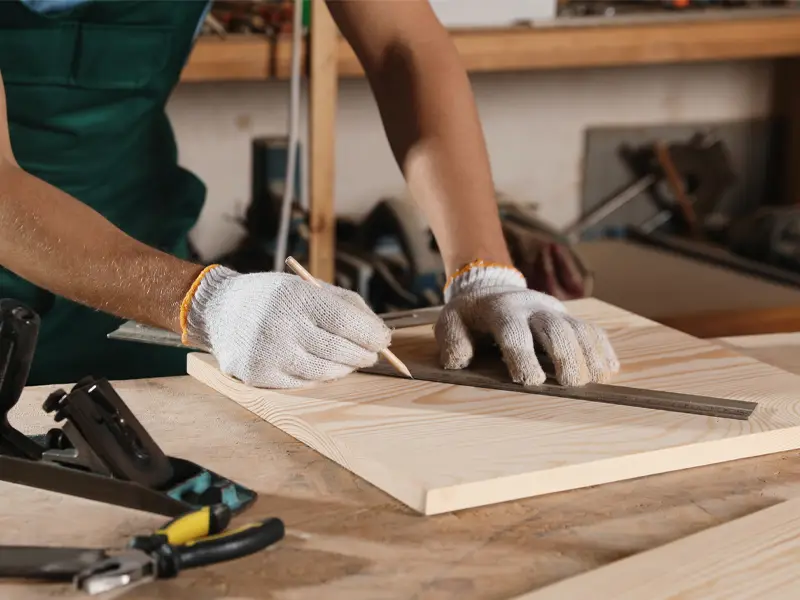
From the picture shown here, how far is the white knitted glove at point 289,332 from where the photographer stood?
43.1 inches

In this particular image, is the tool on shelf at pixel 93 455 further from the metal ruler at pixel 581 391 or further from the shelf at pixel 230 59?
the shelf at pixel 230 59

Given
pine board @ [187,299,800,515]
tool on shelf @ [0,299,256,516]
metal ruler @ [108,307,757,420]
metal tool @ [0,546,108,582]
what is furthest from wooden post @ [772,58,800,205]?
metal tool @ [0,546,108,582]

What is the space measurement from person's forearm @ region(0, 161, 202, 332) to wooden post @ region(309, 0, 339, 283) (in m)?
1.06

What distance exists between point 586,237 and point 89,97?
1.69 meters

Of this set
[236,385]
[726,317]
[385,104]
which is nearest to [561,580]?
[236,385]

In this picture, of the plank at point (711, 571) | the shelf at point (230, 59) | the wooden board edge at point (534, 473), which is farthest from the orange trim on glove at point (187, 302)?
the shelf at point (230, 59)

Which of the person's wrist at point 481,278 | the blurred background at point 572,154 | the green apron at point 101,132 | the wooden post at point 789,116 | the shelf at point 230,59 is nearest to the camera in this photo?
the person's wrist at point 481,278

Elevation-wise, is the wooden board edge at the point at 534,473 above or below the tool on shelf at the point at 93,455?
below

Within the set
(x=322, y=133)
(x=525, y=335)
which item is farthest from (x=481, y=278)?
(x=322, y=133)

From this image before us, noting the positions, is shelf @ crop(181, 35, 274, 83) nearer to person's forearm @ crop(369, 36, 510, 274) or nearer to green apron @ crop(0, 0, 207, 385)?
green apron @ crop(0, 0, 207, 385)

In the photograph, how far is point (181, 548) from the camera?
79 cm

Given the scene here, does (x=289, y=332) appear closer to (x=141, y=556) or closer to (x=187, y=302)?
(x=187, y=302)

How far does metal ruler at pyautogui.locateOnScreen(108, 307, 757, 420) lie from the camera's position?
109 centimetres

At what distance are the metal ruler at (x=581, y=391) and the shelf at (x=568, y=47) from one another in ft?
3.35
